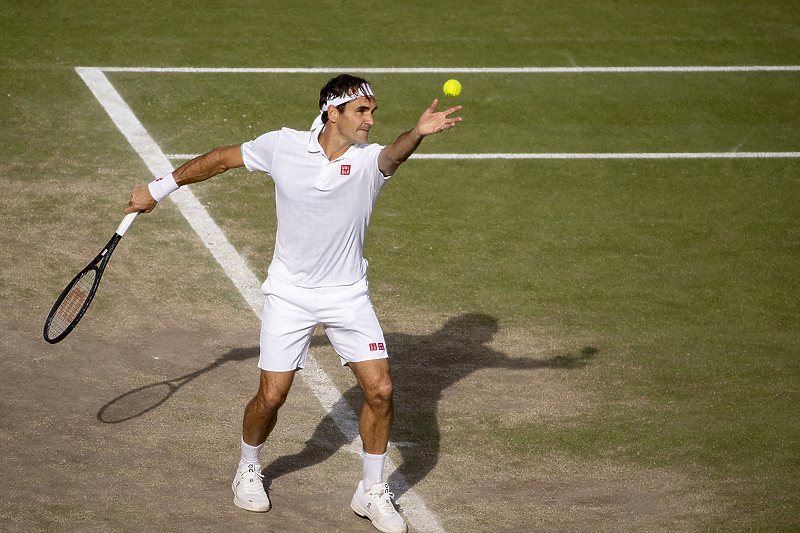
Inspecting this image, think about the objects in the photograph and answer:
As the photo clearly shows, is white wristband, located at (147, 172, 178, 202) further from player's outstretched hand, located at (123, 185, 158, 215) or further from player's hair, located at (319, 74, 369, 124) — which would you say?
player's hair, located at (319, 74, 369, 124)

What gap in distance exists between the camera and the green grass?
7328mm

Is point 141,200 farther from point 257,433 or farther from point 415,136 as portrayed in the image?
point 415,136

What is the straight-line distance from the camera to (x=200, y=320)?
8.09 meters

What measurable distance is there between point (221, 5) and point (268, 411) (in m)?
10.0

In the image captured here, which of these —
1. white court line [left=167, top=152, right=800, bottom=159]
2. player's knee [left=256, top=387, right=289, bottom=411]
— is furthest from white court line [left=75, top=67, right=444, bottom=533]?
white court line [left=167, top=152, right=800, bottom=159]

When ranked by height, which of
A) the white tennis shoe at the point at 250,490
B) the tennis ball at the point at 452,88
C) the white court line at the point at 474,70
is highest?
the tennis ball at the point at 452,88

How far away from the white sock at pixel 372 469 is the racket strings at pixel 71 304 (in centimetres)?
216

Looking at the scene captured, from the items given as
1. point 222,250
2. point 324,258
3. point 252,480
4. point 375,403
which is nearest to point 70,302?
point 252,480

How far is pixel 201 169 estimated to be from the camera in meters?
5.80

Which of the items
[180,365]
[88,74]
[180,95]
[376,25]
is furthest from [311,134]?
[376,25]

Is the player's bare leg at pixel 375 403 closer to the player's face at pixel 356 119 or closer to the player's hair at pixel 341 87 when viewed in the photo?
the player's face at pixel 356 119

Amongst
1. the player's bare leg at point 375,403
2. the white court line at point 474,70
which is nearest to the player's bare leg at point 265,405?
the player's bare leg at point 375,403

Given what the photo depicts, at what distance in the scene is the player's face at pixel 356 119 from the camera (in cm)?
545

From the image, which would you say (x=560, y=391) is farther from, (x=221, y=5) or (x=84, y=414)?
(x=221, y=5)
